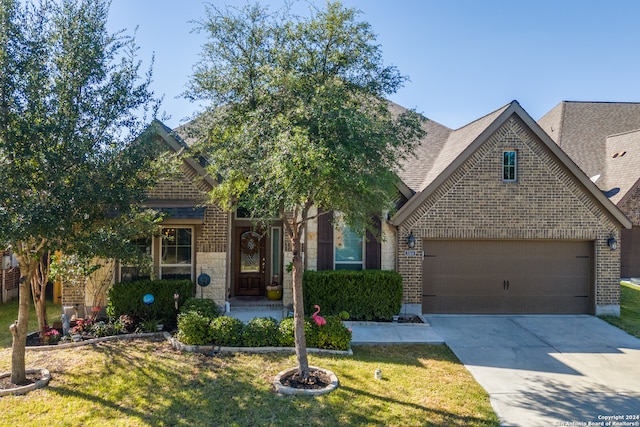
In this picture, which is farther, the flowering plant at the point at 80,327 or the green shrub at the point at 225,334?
the flowering plant at the point at 80,327

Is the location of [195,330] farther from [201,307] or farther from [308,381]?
[308,381]

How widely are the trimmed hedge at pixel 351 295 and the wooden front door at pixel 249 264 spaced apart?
2546mm

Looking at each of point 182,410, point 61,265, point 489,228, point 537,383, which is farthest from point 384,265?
point 61,265

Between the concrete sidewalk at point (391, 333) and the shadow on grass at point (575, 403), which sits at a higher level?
the concrete sidewalk at point (391, 333)

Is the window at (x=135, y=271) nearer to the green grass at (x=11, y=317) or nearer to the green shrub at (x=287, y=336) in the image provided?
the green grass at (x=11, y=317)

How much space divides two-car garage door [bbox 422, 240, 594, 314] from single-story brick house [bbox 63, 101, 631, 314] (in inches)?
1.2

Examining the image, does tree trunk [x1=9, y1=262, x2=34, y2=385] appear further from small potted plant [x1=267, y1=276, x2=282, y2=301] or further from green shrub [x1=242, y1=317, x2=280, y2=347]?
small potted plant [x1=267, y1=276, x2=282, y2=301]

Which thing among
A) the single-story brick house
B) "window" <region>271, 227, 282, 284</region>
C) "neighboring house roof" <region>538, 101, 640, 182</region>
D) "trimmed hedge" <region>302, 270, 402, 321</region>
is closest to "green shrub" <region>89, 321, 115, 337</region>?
the single-story brick house

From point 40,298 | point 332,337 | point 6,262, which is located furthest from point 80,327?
point 6,262

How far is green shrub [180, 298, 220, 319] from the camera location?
10.1 metres

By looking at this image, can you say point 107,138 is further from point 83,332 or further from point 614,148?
point 614,148

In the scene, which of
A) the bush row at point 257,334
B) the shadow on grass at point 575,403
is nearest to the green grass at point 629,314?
the shadow on grass at point 575,403

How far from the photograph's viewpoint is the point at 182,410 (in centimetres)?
666

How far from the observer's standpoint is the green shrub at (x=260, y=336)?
932cm
